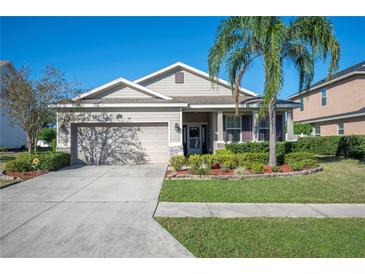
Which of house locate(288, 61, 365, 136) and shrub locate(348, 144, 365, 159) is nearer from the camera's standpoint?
shrub locate(348, 144, 365, 159)

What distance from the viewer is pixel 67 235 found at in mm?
3941

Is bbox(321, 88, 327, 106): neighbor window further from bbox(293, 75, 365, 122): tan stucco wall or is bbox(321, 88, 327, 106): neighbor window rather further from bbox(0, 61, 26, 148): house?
bbox(0, 61, 26, 148): house

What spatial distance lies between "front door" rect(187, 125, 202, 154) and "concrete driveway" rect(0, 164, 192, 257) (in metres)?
8.13

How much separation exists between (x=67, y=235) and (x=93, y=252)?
0.87m

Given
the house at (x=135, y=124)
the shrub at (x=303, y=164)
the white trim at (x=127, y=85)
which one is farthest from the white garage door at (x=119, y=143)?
the shrub at (x=303, y=164)

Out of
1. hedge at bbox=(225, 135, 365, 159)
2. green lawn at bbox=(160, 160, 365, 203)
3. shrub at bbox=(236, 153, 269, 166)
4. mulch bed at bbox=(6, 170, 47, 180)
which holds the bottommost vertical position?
green lawn at bbox=(160, 160, 365, 203)

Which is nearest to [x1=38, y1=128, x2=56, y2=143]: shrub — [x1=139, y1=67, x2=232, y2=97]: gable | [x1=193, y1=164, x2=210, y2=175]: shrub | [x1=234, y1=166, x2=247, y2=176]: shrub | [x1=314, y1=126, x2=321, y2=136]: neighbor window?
[x1=139, y1=67, x2=232, y2=97]: gable

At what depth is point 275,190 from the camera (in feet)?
22.3

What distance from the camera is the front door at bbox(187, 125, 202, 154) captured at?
15.9 m

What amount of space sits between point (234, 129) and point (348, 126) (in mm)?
10298

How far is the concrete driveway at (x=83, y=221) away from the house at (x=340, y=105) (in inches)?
608

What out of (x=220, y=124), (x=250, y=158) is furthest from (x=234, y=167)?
(x=220, y=124)

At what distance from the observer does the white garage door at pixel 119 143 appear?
1248 cm

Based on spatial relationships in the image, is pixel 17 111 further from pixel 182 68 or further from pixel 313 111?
pixel 313 111
